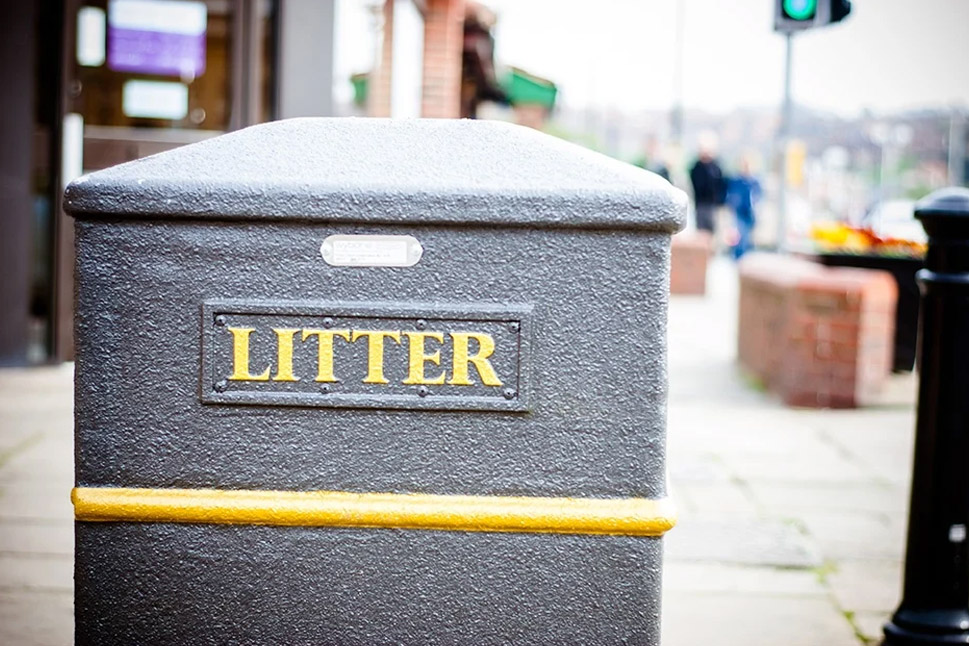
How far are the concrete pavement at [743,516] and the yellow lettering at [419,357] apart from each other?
1.68m

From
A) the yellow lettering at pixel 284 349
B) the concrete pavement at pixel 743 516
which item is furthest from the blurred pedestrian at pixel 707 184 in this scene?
the yellow lettering at pixel 284 349

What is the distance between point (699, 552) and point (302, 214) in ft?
8.85

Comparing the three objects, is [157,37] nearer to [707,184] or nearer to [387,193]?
[387,193]

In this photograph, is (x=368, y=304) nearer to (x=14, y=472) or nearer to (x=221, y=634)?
(x=221, y=634)

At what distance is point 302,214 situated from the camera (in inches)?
73.7

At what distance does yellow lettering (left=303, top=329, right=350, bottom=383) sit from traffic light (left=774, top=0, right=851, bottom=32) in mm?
5661

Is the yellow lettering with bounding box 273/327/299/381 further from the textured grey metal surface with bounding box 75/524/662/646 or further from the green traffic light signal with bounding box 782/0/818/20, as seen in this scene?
the green traffic light signal with bounding box 782/0/818/20

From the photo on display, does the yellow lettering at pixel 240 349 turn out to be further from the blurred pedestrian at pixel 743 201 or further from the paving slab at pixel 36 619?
the blurred pedestrian at pixel 743 201

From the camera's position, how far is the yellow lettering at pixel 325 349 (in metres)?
1.92

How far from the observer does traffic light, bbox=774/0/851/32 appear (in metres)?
6.86

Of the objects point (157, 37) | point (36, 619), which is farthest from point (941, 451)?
point (157, 37)

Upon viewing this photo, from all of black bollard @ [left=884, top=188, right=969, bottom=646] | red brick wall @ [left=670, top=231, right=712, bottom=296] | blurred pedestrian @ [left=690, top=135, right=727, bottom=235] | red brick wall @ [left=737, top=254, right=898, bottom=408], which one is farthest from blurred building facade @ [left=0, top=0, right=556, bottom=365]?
blurred pedestrian @ [left=690, top=135, right=727, bottom=235]

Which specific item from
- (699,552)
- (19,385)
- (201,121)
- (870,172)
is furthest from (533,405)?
(870,172)

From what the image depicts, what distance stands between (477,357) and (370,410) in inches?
7.6
